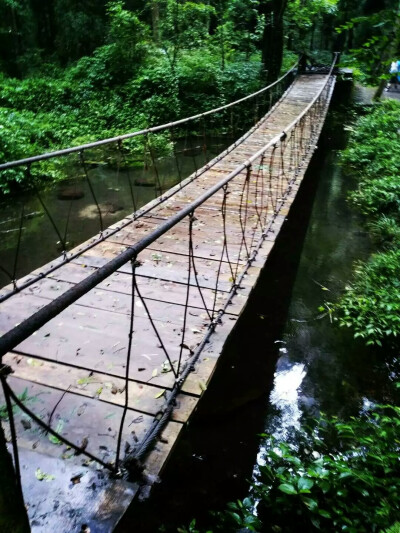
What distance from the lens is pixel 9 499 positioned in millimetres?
971

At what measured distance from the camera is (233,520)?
2.54 m

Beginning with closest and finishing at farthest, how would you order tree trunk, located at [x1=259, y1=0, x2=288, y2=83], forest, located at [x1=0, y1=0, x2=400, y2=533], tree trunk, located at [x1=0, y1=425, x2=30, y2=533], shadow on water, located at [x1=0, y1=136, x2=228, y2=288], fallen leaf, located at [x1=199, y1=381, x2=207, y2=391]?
1. tree trunk, located at [x1=0, y1=425, x2=30, y2=533]
2. fallen leaf, located at [x1=199, y1=381, x2=207, y2=391]
3. forest, located at [x1=0, y1=0, x2=400, y2=533]
4. shadow on water, located at [x1=0, y1=136, x2=228, y2=288]
5. tree trunk, located at [x1=259, y1=0, x2=288, y2=83]

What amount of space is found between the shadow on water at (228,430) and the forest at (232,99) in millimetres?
202

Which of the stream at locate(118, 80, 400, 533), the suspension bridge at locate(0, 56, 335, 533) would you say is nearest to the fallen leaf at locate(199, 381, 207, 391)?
the suspension bridge at locate(0, 56, 335, 533)

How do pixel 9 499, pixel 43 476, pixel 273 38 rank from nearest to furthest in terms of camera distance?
1. pixel 9 499
2. pixel 43 476
3. pixel 273 38

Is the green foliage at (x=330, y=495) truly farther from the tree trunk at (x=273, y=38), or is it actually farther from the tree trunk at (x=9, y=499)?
the tree trunk at (x=273, y=38)

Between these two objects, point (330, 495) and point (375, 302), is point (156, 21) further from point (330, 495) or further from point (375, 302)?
point (330, 495)

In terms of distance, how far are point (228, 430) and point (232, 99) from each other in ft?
35.7

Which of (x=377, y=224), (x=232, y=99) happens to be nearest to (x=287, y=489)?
(x=377, y=224)

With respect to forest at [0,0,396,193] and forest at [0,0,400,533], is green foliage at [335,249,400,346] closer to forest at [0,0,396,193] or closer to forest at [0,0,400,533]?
forest at [0,0,400,533]

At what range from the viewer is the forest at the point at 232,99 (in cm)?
242

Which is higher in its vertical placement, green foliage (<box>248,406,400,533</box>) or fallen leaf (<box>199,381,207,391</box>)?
fallen leaf (<box>199,381,207,391</box>)

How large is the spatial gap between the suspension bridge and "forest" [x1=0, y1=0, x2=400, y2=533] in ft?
3.04

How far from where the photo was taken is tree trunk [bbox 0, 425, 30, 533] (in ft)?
3.08
